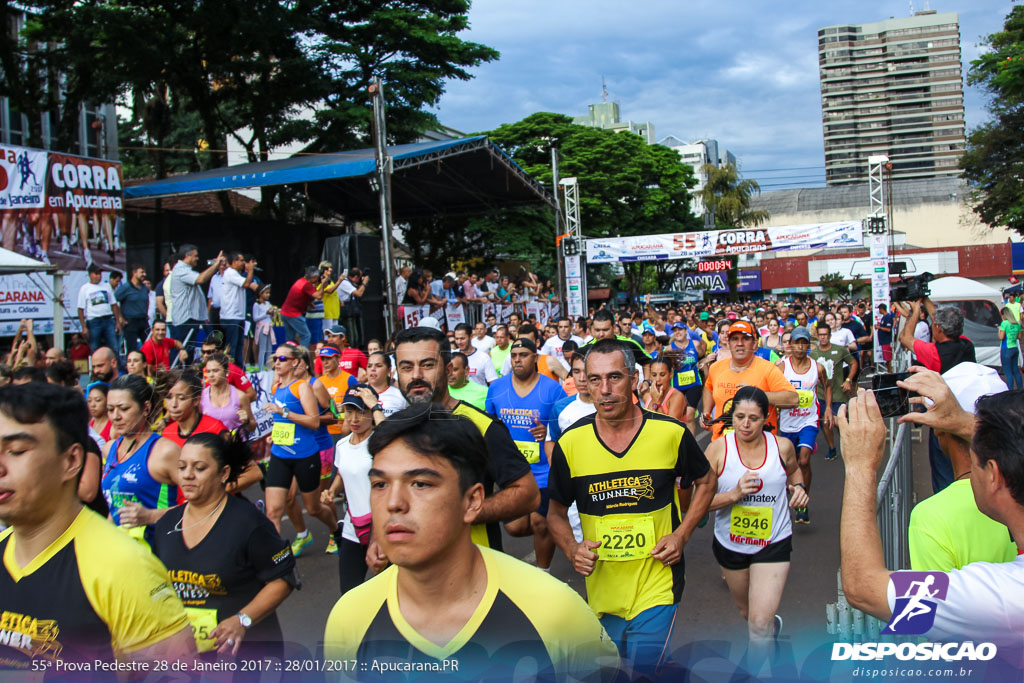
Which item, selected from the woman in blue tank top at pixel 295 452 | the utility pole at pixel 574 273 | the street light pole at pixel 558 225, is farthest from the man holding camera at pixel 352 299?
the woman in blue tank top at pixel 295 452

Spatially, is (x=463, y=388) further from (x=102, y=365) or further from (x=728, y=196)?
(x=728, y=196)

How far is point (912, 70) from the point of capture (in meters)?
147

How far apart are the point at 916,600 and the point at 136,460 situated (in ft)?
12.6

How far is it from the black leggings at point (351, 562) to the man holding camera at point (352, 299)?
1139 centimetres

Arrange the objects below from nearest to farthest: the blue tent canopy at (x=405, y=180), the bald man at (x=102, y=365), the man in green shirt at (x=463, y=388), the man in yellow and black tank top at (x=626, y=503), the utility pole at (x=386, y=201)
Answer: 1. the man in yellow and black tank top at (x=626, y=503)
2. the man in green shirt at (x=463, y=388)
3. the bald man at (x=102, y=365)
4. the utility pole at (x=386, y=201)
5. the blue tent canopy at (x=405, y=180)

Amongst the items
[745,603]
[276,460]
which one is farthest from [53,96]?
[745,603]

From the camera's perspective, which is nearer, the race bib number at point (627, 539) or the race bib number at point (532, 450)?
the race bib number at point (627, 539)

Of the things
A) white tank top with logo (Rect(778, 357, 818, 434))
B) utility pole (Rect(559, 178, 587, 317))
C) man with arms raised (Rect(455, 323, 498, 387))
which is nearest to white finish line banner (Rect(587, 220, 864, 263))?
utility pole (Rect(559, 178, 587, 317))

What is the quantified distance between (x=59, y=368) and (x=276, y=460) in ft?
6.83

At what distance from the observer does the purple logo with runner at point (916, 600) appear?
1860 millimetres

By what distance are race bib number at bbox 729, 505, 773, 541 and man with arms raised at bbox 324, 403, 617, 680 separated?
267 cm

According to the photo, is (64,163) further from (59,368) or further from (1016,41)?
(1016,41)

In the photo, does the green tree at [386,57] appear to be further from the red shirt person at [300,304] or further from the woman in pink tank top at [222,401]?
the woman in pink tank top at [222,401]

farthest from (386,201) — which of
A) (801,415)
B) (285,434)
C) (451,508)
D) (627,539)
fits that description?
(451,508)
